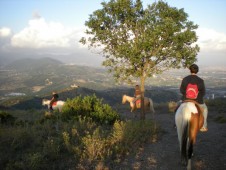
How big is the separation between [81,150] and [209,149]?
4946 millimetres

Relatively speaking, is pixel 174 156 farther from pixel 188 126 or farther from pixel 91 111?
pixel 91 111

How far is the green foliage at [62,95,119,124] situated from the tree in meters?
2.51

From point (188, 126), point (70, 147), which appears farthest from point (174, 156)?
point (70, 147)

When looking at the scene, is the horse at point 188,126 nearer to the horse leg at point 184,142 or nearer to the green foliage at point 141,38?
the horse leg at point 184,142

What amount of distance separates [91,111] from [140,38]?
5394mm

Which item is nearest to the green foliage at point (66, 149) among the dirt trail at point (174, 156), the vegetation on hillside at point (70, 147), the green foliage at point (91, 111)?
the vegetation on hillside at point (70, 147)

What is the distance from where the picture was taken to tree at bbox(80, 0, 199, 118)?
16.0 metres

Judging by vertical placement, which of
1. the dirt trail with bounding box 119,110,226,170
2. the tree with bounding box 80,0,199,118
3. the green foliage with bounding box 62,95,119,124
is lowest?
the dirt trail with bounding box 119,110,226,170

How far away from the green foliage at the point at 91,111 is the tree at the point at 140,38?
251 cm

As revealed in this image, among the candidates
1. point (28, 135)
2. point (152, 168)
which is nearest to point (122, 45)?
point (28, 135)

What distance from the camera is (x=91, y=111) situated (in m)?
16.6

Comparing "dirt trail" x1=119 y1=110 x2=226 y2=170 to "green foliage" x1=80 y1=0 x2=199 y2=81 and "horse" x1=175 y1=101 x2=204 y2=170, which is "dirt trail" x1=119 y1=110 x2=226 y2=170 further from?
"green foliage" x1=80 y1=0 x2=199 y2=81

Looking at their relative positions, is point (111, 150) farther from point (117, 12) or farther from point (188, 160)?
point (117, 12)

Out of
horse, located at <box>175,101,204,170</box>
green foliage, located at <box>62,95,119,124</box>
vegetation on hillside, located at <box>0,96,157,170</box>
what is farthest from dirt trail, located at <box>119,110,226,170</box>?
green foliage, located at <box>62,95,119,124</box>
